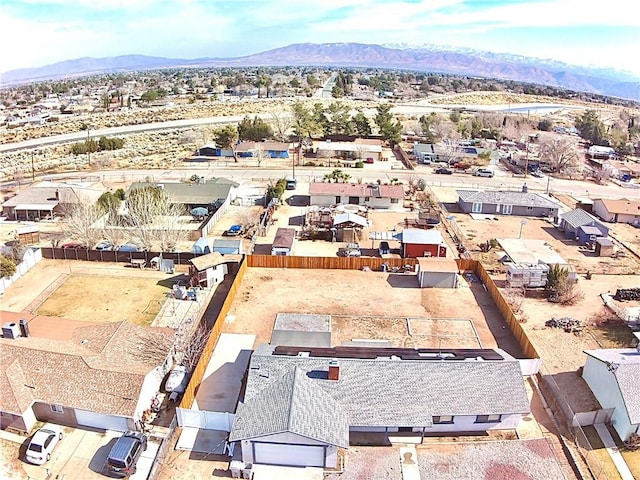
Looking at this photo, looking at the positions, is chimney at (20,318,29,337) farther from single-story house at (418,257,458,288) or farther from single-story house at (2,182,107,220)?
single-story house at (418,257,458,288)

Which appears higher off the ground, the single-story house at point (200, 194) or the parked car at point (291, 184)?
the single-story house at point (200, 194)

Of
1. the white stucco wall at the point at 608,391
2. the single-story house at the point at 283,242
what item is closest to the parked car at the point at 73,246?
the single-story house at the point at 283,242

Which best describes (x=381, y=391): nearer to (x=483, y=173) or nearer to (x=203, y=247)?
(x=203, y=247)

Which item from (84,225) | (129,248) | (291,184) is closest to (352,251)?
(129,248)

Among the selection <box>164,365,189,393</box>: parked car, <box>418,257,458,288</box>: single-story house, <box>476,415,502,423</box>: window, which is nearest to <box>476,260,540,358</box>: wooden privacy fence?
<box>418,257,458,288</box>: single-story house

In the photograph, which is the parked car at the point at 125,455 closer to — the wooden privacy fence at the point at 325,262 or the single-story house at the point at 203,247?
the wooden privacy fence at the point at 325,262

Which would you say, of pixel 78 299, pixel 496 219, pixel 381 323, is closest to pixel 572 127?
pixel 496 219
